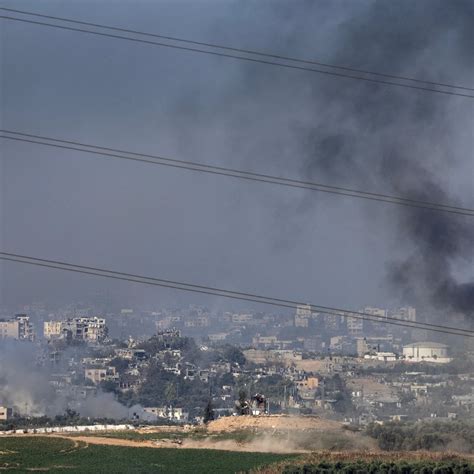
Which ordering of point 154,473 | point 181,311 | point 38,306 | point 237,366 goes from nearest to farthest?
1. point 154,473
2. point 237,366
3. point 38,306
4. point 181,311

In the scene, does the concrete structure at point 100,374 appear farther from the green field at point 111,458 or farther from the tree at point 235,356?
the green field at point 111,458

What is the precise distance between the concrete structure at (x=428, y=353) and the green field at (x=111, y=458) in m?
42.0

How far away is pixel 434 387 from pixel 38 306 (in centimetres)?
8739

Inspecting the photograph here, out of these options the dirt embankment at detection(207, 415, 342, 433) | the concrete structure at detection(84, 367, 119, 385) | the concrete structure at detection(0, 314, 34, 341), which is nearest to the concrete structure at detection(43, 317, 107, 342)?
the concrete structure at detection(0, 314, 34, 341)

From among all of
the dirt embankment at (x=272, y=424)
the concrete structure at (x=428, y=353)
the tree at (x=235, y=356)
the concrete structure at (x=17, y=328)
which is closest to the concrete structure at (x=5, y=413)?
the dirt embankment at (x=272, y=424)

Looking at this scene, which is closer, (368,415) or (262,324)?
(368,415)

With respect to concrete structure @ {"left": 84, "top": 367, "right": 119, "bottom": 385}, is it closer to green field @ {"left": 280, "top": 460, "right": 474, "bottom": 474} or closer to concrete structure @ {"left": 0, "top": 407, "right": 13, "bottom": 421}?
concrete structure @ {"left": 0, "top": 407, "right": 13, "bottom": 421}

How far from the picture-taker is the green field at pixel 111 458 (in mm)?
47031

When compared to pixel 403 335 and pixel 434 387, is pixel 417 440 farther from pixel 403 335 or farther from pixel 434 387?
pixel 403 335

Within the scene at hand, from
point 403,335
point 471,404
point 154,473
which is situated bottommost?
point 154,473

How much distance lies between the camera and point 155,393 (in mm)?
104750

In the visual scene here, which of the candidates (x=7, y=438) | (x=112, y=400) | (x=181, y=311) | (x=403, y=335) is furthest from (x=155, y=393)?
(x=181, y=311)

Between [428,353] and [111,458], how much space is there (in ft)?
190

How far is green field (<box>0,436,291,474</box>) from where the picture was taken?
4703 cm
